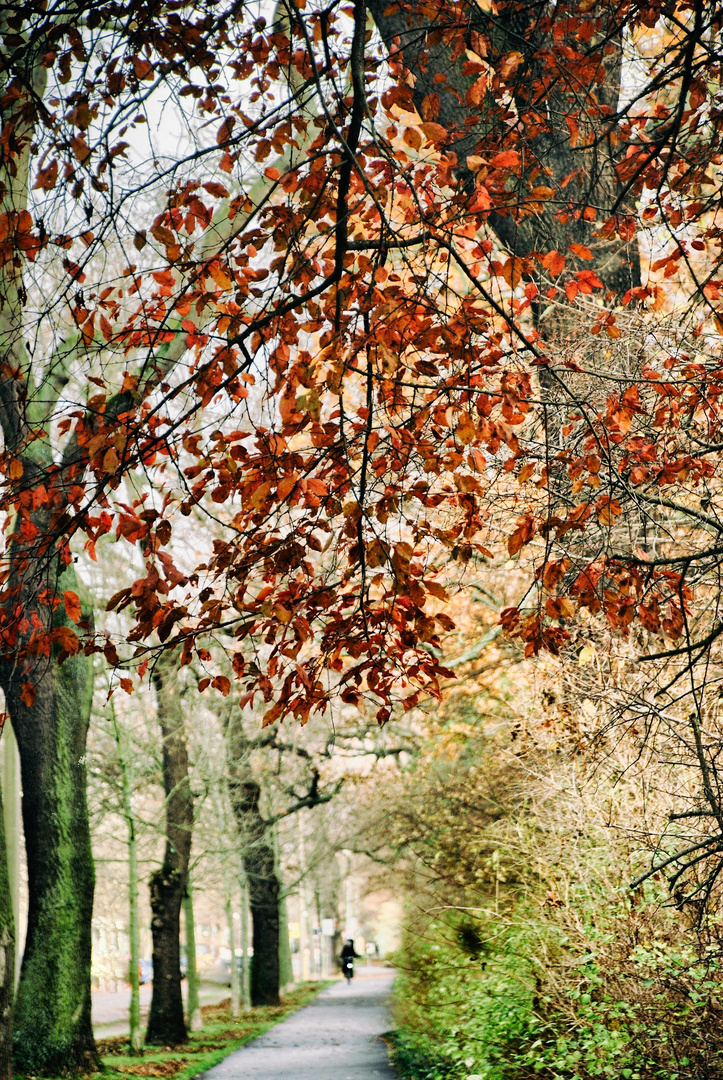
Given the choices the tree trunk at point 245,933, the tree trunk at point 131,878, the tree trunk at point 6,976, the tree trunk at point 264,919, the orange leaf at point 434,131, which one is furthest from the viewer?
the tree trunk at point 264,919

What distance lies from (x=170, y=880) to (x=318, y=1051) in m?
4.55

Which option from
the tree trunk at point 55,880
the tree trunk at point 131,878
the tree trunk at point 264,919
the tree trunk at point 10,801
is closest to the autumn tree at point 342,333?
the tree trunk at point 55,880

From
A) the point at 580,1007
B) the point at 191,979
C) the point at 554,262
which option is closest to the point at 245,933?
the point at 191,979

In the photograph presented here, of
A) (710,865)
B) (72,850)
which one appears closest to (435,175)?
(710,865)

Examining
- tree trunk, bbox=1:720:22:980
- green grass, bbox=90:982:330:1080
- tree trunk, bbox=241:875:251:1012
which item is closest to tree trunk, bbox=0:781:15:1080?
green grass, bbox=90:982:330:1080

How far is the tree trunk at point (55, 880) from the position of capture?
34.5 feet

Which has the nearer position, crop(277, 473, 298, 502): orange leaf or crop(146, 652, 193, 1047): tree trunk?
crop(277, 473, 298, 502): orange leaf

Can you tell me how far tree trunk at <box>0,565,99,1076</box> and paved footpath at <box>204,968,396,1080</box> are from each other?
9.98ft

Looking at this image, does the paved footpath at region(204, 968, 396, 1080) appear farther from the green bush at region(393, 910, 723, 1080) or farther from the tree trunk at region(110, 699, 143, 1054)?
the green bush at region(393, 910, 723, 1080)

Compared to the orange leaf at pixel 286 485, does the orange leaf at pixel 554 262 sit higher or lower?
higher

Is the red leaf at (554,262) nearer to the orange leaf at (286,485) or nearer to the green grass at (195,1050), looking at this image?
the orange leaf at (286,485)

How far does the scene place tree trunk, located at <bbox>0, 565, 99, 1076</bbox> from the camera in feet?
34.5

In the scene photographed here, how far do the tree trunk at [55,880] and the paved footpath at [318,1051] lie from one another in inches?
120

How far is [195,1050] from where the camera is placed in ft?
54.7
